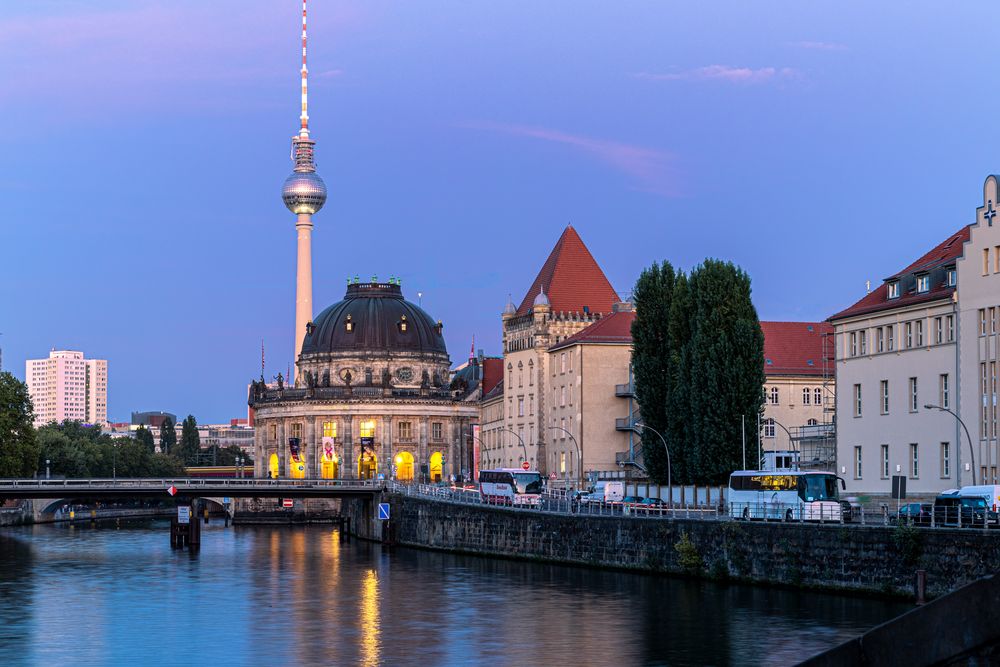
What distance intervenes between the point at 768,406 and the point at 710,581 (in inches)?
2184

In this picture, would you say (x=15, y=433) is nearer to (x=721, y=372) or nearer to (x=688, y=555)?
(x=721, y=372)

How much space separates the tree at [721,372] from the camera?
94562 mm

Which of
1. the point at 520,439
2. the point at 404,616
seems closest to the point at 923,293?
the point at 404,616

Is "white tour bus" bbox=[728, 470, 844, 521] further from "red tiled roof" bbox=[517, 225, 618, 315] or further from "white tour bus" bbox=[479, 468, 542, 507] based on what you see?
"red tiled roof" bbox=[517, 225, 618, 315]

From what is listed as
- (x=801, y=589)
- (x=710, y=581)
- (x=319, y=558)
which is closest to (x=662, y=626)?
(x=801, y=589)

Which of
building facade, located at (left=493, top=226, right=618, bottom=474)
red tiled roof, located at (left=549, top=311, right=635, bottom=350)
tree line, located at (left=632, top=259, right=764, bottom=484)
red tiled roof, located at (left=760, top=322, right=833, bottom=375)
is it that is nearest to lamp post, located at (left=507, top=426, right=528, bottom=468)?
building facade, located at (left=493, top=226, right=618, bottom=474)

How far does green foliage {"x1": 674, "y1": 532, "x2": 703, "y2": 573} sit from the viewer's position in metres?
72.4

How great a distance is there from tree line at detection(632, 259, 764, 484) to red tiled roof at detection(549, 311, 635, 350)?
30.7 m

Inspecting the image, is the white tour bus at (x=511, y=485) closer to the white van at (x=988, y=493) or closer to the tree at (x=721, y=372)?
the tree at (x=721, y=372)

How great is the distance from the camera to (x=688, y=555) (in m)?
72.9

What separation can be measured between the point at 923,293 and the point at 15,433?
100 meters

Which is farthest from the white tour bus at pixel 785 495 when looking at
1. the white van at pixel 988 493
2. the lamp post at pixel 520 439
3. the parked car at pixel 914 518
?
the lamp post at pixel 520 439

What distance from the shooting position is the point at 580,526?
86.0 m

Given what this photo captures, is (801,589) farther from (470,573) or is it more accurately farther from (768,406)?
(768,406)
